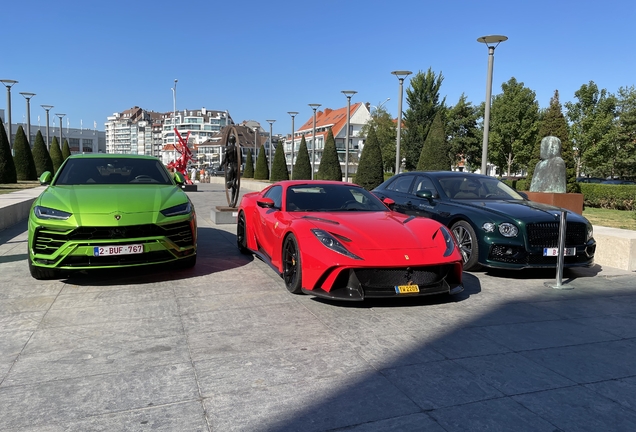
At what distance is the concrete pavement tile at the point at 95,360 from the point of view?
3.33 metres

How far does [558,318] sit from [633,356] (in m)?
1.03

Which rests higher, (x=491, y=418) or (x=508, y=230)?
(x=508, y=230)

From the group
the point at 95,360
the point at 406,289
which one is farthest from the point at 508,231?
the point at 95,360

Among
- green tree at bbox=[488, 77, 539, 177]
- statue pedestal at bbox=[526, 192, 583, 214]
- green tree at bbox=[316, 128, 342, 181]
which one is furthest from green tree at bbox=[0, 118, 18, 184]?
green tree at bbox=[488, 77, 539, 177]

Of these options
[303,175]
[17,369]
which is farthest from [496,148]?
[17,369]

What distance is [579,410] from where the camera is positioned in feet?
9.57

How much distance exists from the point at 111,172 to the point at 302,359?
188 inches

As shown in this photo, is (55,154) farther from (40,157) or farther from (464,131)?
(464,131)

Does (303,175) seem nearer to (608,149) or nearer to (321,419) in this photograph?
(608,149)

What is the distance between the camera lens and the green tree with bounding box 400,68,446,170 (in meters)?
50.9

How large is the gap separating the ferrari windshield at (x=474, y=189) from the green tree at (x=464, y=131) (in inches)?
1939

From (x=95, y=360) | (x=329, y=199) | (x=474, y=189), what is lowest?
(x=95, y=360)

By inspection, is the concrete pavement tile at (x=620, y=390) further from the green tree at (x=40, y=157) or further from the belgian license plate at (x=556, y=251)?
the green tree at (x=40, y=157)

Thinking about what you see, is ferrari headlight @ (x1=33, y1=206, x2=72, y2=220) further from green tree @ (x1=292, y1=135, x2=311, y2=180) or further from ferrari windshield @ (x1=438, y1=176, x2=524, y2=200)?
green tree @ (x1=292, y1=135, x2=311, y2=180)
